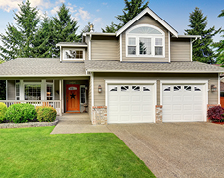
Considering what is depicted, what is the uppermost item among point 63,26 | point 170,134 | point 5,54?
point 63,26

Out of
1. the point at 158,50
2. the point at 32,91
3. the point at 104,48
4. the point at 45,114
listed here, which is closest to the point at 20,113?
the point at 45,114

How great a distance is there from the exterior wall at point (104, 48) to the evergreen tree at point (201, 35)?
2062cm

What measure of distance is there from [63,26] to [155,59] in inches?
825

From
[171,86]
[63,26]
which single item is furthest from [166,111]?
[63,26]

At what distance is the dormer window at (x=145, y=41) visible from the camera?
9.84 m

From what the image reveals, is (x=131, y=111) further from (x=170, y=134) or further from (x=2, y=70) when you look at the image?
(x=2, y=70)

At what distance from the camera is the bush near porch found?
7.72 meters

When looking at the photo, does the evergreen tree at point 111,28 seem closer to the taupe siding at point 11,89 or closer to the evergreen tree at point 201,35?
the evergreen tree at point 201,35

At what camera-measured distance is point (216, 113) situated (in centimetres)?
852

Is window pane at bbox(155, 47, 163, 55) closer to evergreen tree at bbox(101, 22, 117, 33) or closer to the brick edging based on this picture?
the brick edging

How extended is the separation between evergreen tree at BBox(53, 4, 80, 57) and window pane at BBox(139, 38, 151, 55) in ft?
56.0

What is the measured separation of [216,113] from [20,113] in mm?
10448

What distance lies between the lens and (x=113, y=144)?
200 inches

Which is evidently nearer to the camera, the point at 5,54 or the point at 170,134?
the point at 170,134
